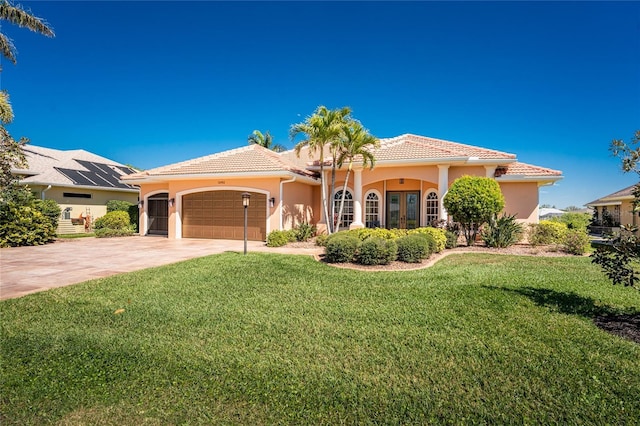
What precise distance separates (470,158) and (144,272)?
13675 millimetres

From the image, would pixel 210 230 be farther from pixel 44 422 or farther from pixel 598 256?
pixel 598 256

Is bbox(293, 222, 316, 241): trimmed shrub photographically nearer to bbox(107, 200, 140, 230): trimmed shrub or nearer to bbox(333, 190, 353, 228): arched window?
bbox(333, 190, 353, 228): arched window

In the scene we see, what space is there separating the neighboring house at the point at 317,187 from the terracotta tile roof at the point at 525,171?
0.13 ft

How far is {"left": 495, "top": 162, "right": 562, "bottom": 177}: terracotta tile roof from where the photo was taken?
14.9m

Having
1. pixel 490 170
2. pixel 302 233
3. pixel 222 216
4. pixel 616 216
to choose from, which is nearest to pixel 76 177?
pixel 222 216

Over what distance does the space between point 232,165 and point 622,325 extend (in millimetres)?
15356

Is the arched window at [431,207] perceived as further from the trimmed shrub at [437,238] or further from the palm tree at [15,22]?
the palm tree at [15,22]

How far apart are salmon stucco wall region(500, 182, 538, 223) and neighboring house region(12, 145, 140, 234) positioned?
81.2ft

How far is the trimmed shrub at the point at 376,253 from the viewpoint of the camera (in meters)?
8.90

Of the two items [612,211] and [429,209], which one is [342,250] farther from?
[612,211]

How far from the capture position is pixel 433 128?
70.7 feet

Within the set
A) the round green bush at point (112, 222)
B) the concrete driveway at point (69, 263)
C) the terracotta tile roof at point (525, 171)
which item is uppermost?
the terracotta tile roof at point (525, 171)

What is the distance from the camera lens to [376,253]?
29.1ft

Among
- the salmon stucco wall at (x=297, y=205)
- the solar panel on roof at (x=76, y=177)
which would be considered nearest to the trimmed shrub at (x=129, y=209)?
the solar panel on roof at (x=76, y=177)
